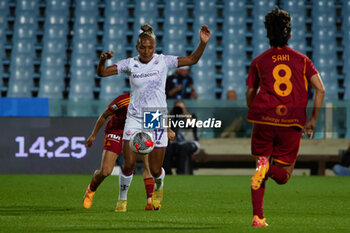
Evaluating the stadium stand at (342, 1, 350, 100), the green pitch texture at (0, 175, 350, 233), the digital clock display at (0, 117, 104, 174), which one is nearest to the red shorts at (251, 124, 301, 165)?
the green pitch texture at (0, 175, 350, 233)

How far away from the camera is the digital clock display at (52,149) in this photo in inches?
584

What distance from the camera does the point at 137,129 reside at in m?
6.59

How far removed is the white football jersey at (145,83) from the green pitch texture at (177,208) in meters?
1.04

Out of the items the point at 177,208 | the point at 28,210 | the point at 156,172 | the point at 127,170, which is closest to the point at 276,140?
the point at 156,172

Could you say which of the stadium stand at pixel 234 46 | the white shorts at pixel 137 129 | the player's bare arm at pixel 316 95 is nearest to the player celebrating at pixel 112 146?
the white shorts at pixel 137 129

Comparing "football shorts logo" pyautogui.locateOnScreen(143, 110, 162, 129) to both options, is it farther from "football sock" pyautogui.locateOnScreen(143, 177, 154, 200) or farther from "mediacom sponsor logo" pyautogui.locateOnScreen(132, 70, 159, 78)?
"football sock" pyautogui.locateOnScreen(143, 177, 154, 200)

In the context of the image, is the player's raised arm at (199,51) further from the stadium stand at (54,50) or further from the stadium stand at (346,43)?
the stadium stand at (346,43)

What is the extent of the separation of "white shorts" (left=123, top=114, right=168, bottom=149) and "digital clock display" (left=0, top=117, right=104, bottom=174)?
8.25 metres

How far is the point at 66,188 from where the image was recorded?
1091 cm

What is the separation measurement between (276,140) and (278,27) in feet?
2.72

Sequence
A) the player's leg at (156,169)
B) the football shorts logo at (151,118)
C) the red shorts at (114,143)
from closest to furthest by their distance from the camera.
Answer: the football shorts logo at (151,118) < the player's leg at (156,169) < the red shorts at (114,143)

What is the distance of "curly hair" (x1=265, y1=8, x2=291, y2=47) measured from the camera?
507 centimetres

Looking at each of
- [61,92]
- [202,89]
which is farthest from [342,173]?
[61,92]

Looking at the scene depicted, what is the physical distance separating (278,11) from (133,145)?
2.15 m
